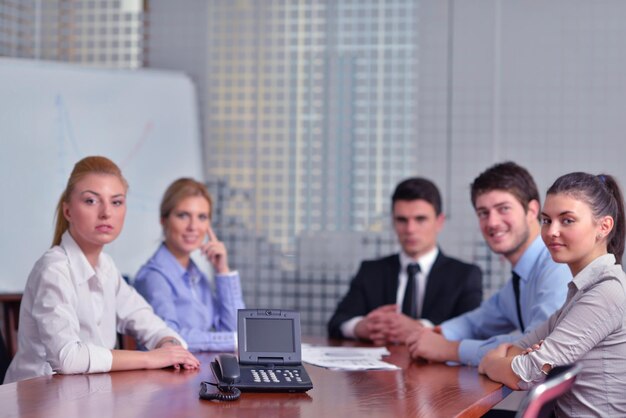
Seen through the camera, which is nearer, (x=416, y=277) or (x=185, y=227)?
(x=185, y=227)

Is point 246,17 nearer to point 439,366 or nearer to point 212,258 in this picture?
point 212,258

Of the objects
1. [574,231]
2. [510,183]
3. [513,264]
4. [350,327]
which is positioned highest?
[510,183]

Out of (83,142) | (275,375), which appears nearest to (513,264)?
(275,375)

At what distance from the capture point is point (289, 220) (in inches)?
221

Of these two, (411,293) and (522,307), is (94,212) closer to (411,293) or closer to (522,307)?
(522,307)

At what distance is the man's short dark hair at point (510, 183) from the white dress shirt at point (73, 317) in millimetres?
1374

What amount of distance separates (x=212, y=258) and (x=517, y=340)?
5.36 feet

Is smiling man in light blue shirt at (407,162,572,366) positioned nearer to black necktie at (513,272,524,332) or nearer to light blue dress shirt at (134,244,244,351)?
black necktie at (513,272,524,332)

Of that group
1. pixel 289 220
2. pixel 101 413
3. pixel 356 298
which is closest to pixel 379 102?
pixel 289 220

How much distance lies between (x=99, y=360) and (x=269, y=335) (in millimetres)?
506

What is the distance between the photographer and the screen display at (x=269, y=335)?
8.45ft

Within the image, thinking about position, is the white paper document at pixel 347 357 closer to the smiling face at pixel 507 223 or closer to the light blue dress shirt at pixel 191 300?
the light blue dress shirt at pixel 191 300

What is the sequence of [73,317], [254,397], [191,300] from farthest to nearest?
[191,300]
[73,317]
[254,397]

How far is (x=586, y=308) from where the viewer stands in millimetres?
2449
